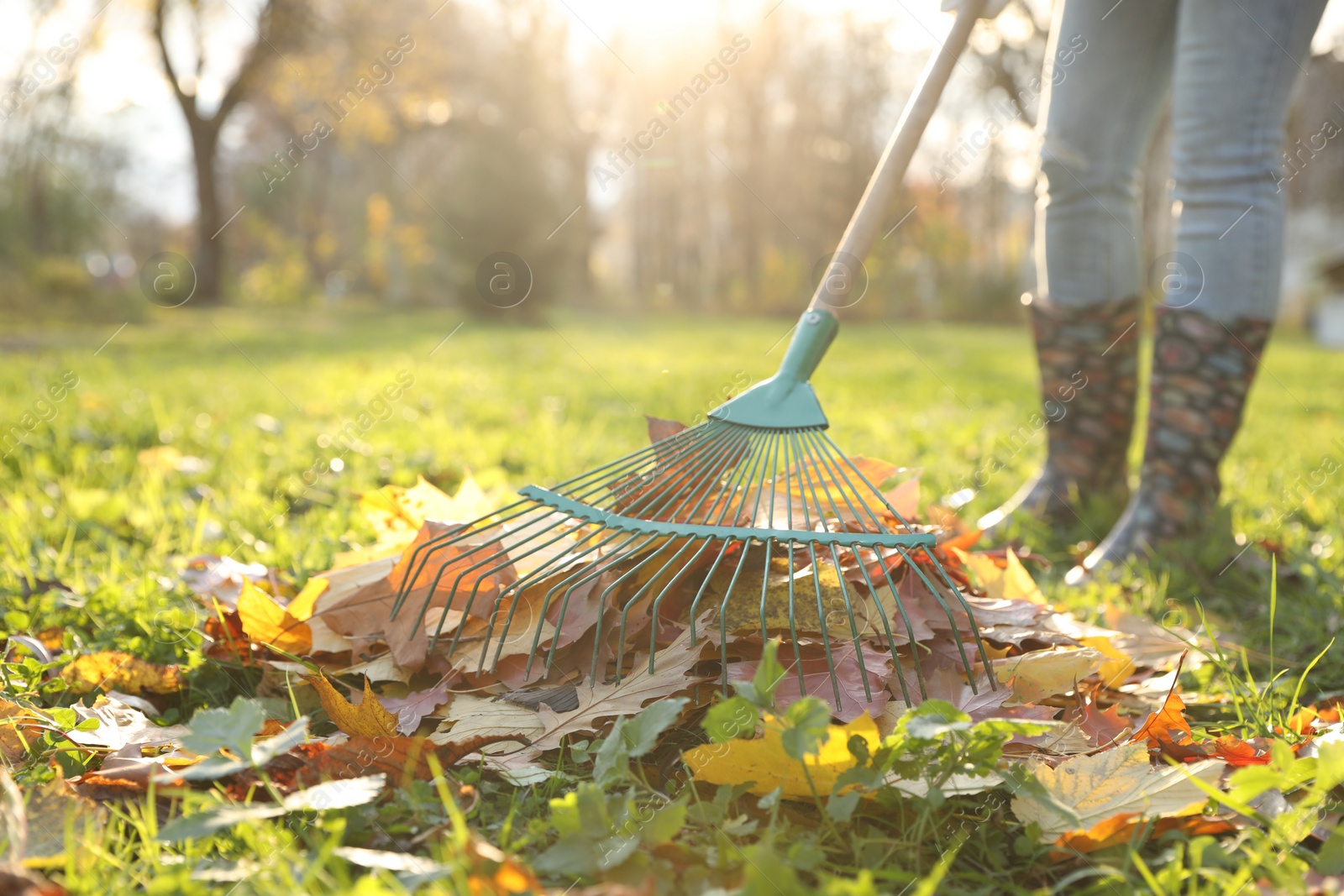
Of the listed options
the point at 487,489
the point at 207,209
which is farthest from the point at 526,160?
the point at 487,489

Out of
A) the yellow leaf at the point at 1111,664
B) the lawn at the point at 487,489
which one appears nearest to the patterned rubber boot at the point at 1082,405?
the lawn at the point at 487,489

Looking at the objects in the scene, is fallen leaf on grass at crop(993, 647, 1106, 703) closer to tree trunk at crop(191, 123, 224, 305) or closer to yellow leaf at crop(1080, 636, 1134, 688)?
yellow leaf at crop(1080, 636, 1134, 688)

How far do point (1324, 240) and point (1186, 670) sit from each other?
43.2 metres

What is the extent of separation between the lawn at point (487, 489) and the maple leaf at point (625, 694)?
8 cm

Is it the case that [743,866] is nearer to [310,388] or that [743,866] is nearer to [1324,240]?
[310,388]

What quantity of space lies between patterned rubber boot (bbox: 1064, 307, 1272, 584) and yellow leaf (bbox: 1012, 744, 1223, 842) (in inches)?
36.6

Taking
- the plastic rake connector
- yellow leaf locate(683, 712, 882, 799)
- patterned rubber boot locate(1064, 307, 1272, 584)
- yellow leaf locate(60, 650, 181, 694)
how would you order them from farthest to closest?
patterned rubber boot locate(1064, 307, 1272, 584) < yellow leaf locate(60, 650, 181, 694) < the plastic rake connector < yellow leaf locate(683, 712, 882, 799)

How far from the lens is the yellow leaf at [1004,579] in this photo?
1.46 metres

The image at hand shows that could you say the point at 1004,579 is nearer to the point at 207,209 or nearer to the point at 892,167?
the point at 892,167

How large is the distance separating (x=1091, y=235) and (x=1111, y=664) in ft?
3.89

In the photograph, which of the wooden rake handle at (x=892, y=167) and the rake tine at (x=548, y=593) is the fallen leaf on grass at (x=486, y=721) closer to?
the rake tine at (x=548, y=593)

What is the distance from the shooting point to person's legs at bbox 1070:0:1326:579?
1682 millimetres

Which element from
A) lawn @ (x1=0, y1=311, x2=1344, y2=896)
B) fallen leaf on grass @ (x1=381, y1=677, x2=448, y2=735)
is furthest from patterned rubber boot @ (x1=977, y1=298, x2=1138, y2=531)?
fallen leaf on grass @ (x1=381, y1=677, x2=448, y2=735)

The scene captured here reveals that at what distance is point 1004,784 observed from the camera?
0.94 meters
